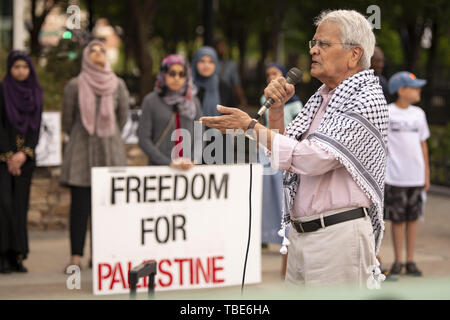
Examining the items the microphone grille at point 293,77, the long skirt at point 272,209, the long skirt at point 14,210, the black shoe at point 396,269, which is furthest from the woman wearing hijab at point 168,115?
the microphone grille at point 293,77

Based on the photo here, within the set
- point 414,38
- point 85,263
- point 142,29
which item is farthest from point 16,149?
point 414,38


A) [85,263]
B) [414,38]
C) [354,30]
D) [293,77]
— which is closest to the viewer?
[354,30]

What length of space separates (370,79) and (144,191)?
134 inches

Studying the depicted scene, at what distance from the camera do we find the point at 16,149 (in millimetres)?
7418

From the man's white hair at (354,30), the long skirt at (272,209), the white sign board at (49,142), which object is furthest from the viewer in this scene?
the white sign board at (49,142)

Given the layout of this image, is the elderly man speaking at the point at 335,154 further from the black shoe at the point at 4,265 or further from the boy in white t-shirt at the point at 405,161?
the black shoe at the point at 4,265

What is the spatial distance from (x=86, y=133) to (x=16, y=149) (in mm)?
628

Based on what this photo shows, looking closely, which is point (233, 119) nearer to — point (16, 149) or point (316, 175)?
point (316, 175)

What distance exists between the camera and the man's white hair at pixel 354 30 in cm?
327

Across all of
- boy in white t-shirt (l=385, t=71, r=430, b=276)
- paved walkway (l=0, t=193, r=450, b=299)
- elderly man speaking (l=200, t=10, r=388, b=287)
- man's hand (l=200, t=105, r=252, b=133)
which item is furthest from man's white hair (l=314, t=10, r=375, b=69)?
boy in white t-shirt (l=385, t=71, r=430, b=276)

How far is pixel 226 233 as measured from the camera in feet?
22.1

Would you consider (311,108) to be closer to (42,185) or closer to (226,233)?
(226,233)

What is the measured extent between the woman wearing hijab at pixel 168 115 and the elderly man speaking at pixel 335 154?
146 inches
